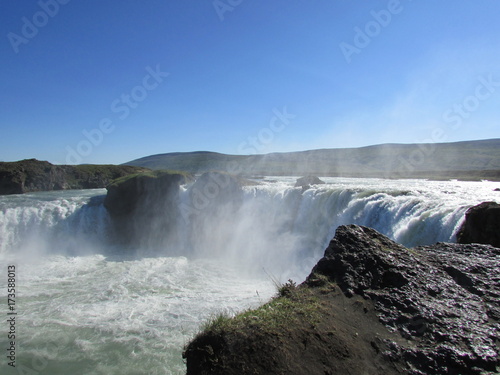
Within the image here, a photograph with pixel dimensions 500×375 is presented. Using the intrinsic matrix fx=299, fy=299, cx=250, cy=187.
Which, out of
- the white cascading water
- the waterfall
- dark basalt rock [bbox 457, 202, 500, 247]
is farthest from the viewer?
the waterfall

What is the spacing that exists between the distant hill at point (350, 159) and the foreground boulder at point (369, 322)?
246ft

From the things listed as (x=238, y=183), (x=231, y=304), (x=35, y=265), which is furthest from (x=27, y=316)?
(x=238, y=183)

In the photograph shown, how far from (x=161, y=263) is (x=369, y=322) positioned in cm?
1826

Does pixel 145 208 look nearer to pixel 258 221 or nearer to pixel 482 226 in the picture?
pixel 258 221

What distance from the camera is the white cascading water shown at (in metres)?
9.30

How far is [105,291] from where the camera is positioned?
1441cm

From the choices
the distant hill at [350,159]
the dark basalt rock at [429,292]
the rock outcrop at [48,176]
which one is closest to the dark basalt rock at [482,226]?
the dark basalt rock at [429,292]

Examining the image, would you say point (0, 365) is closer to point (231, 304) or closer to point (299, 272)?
point (231, 304)

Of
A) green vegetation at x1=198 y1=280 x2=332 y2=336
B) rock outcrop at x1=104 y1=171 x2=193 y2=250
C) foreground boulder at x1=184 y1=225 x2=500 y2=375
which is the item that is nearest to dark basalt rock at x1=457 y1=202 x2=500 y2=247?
foreground boulder at x1=184 y1=225 x2=500 y2=375

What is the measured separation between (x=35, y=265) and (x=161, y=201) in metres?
11.0

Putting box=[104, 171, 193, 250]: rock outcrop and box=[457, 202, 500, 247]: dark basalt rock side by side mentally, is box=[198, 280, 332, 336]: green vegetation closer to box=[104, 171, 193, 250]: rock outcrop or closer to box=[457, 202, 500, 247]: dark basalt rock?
box=[457, 202, 500, 247]: dark basalt rock

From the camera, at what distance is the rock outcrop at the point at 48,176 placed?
1548 inches

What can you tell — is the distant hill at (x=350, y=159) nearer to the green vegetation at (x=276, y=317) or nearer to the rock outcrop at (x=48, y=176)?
the rock outcrop at (x=48, y=176)

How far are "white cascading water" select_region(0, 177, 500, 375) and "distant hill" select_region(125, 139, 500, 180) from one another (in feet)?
191
